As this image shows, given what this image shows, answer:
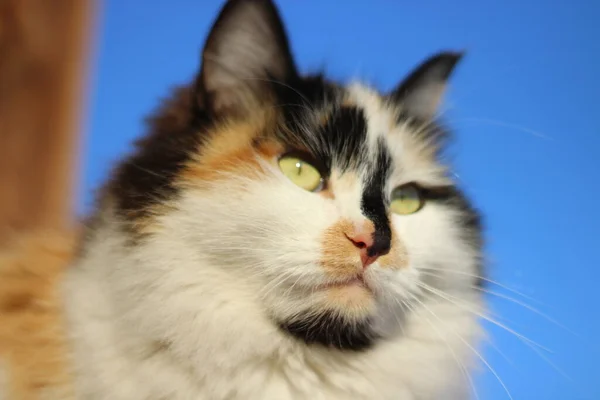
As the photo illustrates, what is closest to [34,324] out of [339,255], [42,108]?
[339,255]

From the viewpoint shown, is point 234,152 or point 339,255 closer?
point 339,255

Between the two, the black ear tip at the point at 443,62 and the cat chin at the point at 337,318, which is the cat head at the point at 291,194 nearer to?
the cat chin at the point at 337,318

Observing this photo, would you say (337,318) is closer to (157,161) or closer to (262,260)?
(262,260)

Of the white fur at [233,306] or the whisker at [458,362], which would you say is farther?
the whisker at [458,362]

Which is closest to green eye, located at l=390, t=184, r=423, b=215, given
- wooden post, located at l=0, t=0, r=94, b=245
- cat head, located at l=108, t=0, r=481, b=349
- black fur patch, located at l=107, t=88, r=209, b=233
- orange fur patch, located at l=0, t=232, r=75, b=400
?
cat head, located at l=108, t=0, r=481, b=349

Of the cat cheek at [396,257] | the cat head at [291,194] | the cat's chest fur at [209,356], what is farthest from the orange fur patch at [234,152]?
the cat cheek at [396,257]

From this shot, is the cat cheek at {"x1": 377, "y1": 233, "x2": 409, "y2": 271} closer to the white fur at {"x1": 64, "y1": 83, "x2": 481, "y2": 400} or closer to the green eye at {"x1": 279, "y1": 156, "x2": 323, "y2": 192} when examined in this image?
the white fur at {"x1": 64, "y1": 83, "x2": 481, "y2": 400}

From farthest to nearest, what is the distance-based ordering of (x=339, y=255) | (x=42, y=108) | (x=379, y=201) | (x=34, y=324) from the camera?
(x=42, y=108), (x=34, y=324), (x=379, y=201), (x=339, y=255)

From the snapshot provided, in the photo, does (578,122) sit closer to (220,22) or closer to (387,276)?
(387,276)
